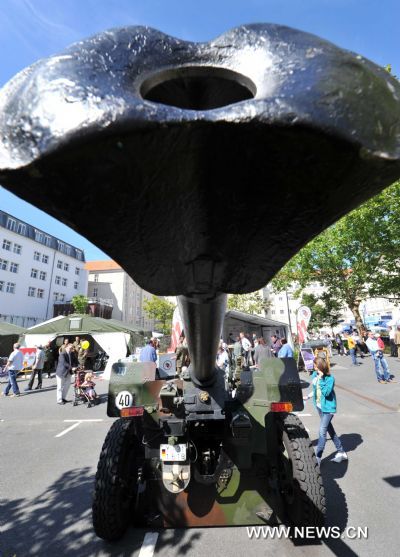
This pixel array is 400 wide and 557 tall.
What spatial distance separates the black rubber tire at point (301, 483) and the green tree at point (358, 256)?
12877mm

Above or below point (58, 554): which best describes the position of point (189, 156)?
above

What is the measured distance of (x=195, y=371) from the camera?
9.15ft

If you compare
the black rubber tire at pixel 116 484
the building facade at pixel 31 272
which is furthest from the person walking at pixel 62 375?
the building facade at pixel 31 272

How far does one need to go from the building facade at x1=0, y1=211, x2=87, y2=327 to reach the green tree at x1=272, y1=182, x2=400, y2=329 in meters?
29.0

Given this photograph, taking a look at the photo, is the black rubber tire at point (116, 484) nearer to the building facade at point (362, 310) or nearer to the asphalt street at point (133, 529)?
the asphalt street at point (133, 529)

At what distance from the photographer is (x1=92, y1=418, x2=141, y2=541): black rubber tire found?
9.70ft

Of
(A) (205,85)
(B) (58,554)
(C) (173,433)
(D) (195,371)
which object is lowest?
(B) (58,554)

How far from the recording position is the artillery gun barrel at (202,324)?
4.50 ft

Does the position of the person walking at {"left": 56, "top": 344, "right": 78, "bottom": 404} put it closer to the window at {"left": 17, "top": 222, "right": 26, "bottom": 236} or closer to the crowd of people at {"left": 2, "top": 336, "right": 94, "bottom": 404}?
the crowd of people at {"left": 2, "top": 336, "right": 94, "bottom": 404}

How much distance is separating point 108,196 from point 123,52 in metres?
0.31

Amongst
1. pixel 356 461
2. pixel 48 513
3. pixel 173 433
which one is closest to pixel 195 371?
pixel 173 433

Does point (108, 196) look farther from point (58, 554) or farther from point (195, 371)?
point (58, 554)

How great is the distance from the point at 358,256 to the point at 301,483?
67.4 ft

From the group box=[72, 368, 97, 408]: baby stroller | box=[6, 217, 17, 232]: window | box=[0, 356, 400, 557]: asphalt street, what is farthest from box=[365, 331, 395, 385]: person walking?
box=[6, 217, 17, 232]: window
